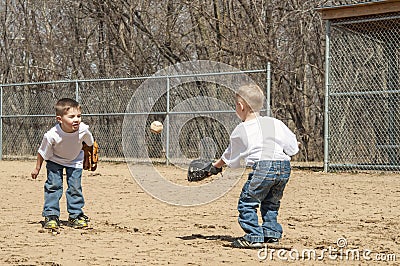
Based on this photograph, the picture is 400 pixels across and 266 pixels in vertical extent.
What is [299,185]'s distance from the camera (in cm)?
1210

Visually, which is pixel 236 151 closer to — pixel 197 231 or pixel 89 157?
pixel 197 231

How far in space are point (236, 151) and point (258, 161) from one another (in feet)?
0.72

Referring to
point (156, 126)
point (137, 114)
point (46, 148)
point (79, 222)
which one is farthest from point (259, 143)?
point (137, 114)

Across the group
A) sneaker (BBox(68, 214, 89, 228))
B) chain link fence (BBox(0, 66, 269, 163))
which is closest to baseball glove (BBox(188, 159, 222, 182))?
sneaker (BBox(68, 214, 89, 228))

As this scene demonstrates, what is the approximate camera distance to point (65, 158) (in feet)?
24.6

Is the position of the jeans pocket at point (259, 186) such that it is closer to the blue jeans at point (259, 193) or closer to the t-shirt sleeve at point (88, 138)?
the blue jeans at point (259, 193)

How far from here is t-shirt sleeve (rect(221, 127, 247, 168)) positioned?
6.04 metres

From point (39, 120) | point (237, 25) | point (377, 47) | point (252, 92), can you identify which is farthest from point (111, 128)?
point (252, 92)

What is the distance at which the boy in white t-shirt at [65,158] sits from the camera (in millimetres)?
7258

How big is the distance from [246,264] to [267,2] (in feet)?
50.3

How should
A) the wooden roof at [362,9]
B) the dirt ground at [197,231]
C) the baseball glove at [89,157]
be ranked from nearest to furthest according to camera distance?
the dirt ground at [197,231], the baseball glove at [89,157], the wooden roof at [362,9]

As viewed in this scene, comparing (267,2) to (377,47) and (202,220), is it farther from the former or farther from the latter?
(202,220)

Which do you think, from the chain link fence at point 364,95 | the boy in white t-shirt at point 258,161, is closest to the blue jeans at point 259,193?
the boy in white t-shirt at point 258,161

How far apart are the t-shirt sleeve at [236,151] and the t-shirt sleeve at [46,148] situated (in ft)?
6.91
